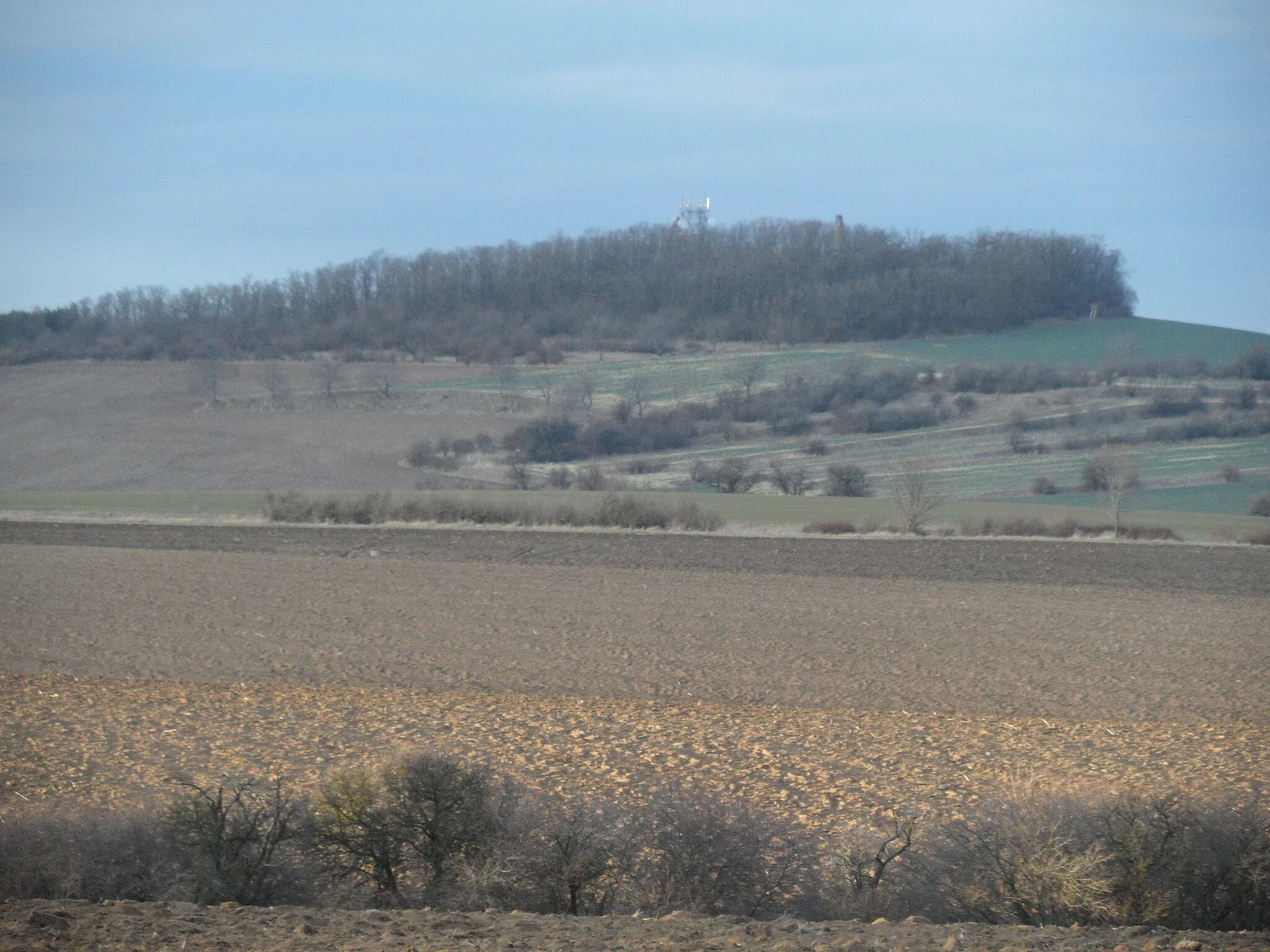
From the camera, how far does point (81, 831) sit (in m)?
6.35

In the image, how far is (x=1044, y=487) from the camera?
4344 centimetres

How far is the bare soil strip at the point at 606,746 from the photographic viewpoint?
Answer: 344 inches

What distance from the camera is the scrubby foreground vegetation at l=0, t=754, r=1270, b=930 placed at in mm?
5910

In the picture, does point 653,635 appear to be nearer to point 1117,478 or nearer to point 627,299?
point 1117,478

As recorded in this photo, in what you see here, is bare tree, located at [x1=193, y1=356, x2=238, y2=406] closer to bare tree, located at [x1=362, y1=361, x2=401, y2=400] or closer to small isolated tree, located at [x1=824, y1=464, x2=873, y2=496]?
bare tree, located at [x1=362, y1=361, x2=401, y2=400]

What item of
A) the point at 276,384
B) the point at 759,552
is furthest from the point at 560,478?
the point at 276,384

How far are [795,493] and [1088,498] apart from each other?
11.9 m

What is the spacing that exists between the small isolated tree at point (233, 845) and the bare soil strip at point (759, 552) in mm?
17276

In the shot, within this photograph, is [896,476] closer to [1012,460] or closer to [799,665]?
[1012,460]

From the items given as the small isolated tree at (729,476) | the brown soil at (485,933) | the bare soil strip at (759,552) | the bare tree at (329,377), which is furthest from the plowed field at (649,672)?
the bare tree at (329,377)

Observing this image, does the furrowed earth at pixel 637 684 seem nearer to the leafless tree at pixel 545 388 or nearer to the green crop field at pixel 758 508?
the green crop field at pixel 758 508

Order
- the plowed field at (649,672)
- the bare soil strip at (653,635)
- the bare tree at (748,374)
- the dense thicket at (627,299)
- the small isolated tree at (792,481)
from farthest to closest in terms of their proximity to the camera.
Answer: the dense thicket at (627,299) → the bare tree at (748,374) → the small isolated tree at (792,481) → the bare soil strip at (653,635) → the plowed field at (649,672)

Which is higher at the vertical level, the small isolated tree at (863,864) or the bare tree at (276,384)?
the bare tree at (276,384)

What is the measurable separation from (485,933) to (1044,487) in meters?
42.4
